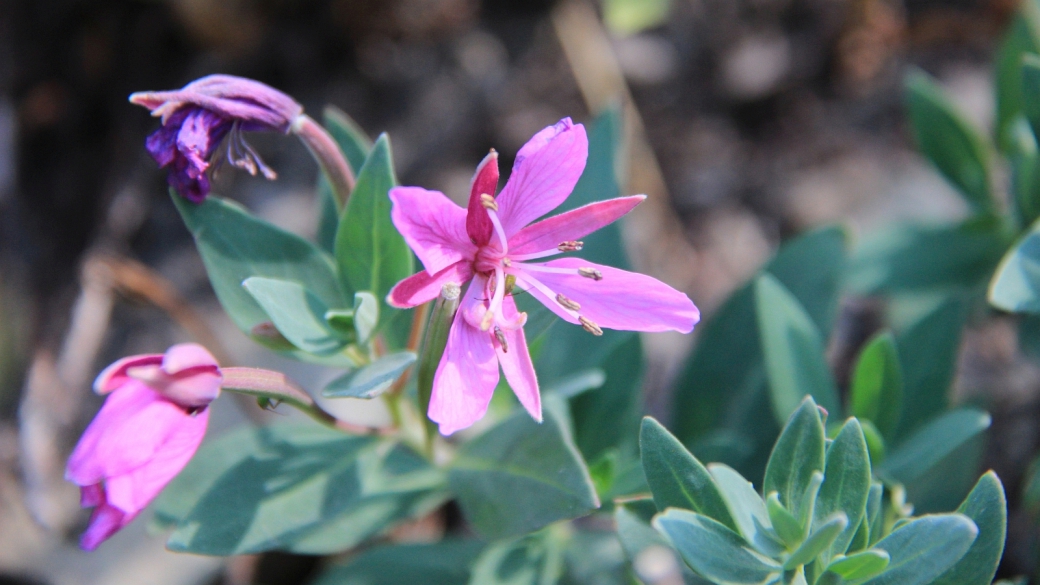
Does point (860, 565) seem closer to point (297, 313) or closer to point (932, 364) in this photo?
point (932, 364)

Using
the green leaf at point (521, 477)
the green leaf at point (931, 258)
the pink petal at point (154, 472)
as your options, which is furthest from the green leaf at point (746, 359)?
the pink petal at point (154, 472)

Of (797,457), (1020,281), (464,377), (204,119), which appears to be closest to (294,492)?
(464,377)

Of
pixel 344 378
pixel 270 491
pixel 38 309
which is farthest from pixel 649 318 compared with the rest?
pixel 38 309

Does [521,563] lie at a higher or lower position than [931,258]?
lower

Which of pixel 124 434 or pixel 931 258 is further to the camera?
pixel 931 258

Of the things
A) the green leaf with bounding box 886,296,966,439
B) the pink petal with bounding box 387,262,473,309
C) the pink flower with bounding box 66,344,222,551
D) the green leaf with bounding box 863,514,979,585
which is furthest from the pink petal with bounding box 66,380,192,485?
the green leaf with bounding box 886,296,966,439

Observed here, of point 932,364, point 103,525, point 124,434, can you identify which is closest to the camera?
point 124,434
